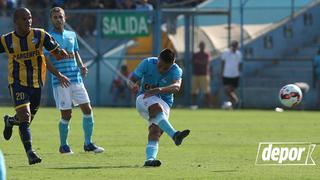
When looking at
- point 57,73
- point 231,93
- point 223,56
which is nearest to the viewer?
point 57,73

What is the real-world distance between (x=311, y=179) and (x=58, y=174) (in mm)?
3209

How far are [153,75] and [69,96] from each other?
102 inches

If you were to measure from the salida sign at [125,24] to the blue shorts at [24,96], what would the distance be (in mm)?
19810

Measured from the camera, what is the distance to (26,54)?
14.9m

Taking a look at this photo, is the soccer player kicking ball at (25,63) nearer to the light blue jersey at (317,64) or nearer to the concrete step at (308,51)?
the light blue jersey at (317,64)

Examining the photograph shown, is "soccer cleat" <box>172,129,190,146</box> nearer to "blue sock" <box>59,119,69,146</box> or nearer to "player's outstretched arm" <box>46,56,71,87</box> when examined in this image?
"player's outstretched arm" <box>46,56,71,87</box>

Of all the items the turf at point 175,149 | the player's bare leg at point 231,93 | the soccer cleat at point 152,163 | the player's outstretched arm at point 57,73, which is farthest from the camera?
the player's bare leg at point 231,93

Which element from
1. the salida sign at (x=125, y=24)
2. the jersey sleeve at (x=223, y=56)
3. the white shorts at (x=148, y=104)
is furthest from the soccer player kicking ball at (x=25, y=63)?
the salida sign at (x=125, y=24)

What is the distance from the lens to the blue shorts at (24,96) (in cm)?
1468

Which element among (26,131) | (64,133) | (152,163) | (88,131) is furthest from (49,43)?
(152,163)

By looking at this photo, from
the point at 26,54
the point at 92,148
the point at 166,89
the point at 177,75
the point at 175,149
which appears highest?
the point at 26,54

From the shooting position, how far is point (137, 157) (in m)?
15.6

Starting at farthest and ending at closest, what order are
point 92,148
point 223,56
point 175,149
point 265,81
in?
point 265,81, point 223,56, point 175,149, point 92,148

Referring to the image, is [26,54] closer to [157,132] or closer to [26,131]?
[26,131]
